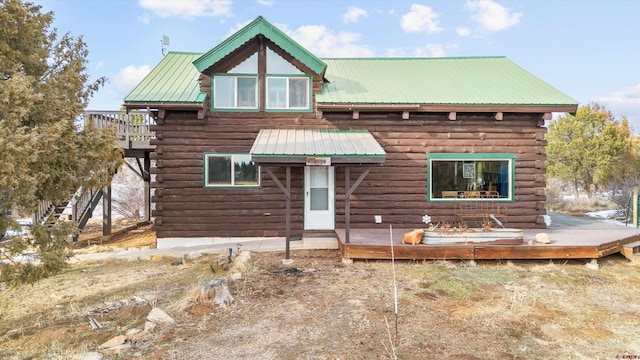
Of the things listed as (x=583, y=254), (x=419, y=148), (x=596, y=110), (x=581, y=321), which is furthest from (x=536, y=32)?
(x=581, y=321)

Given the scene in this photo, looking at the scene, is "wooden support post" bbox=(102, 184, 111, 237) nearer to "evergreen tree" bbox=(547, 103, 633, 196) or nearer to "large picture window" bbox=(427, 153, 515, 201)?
"large picture window" bbox=(427, 153, 515, 201)

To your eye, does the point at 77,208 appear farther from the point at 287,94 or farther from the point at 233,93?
the point at 287,94

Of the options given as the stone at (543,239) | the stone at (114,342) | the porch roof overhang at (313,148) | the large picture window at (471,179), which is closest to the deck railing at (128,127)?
the porch roof overhang at (313,148)

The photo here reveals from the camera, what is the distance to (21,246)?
5.52 meters

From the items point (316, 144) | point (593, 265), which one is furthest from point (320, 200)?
point (593, 265)

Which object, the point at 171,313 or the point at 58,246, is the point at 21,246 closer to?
the point at 58,246

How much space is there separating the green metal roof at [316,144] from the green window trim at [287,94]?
731 millimetres

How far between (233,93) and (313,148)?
3.63 metres

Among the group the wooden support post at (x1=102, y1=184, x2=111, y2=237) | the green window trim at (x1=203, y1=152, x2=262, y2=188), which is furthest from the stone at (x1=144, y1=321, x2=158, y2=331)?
the wooden support post at (x1=102, y1=184, x2=111, y2=237)

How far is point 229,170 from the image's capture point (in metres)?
11.0

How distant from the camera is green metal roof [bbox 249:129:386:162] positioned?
349 inches

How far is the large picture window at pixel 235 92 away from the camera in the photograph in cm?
1095

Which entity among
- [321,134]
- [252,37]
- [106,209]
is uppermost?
[252,37]

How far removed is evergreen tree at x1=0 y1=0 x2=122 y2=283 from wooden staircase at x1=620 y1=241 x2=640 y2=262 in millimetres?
11865
